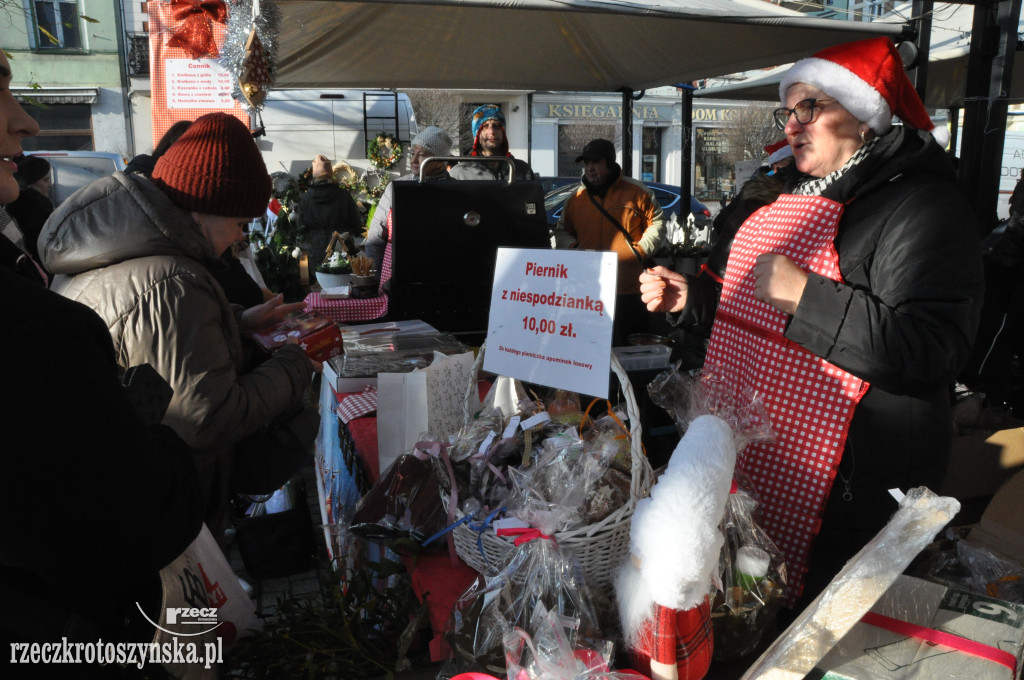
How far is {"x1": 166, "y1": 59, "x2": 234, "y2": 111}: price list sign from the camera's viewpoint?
14.0 ft

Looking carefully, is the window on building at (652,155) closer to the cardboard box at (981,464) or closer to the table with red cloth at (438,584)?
the cardboard box at (981,464)

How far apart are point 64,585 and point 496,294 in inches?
36.4

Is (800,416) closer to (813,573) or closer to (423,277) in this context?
(813,573)

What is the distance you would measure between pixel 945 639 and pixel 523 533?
2.03 ft

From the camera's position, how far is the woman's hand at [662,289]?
1.83 meters

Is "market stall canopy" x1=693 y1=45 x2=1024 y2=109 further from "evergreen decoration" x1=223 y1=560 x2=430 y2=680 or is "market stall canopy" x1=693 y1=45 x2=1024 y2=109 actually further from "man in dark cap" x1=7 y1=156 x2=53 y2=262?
"evergreen decoration" x1=223 y1=560 x2=430 y2=680

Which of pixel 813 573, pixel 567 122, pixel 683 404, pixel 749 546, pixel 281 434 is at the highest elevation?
pixel 567 122

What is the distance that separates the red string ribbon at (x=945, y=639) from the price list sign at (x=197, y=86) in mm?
4322

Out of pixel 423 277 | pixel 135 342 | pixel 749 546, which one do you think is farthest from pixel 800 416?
pixel 423 277

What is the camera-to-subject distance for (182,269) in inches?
66.2

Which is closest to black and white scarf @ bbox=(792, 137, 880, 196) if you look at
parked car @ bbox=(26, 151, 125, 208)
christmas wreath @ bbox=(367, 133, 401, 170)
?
parked car @ bbox=(26, 151, 125, 208)

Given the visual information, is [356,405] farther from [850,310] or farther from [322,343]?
[850,310]

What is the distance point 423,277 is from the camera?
3.31 metres

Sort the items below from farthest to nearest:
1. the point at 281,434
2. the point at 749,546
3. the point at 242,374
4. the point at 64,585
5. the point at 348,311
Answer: the point at 348,311
the point at 281,434
the point at 242,374
the point at 749,546
the point at 64,585
